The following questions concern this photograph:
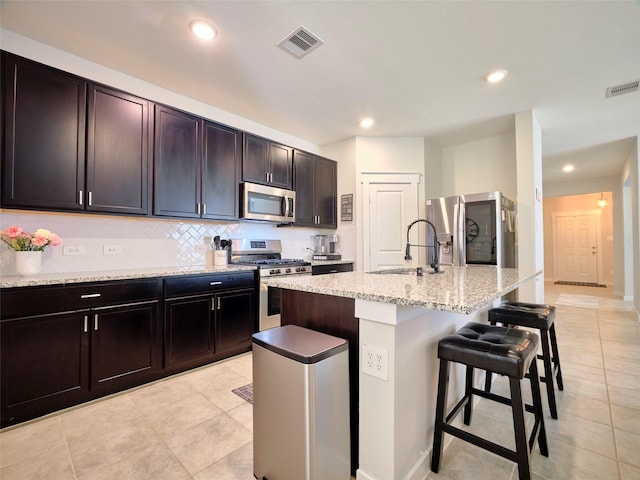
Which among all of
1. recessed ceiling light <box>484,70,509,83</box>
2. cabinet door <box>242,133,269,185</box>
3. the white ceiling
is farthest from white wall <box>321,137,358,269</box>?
recessed ceiling light <box>484,70,509,83</box>

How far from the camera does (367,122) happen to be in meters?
3.88

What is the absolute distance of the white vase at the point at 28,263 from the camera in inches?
82.0

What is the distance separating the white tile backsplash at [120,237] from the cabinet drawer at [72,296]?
54cm

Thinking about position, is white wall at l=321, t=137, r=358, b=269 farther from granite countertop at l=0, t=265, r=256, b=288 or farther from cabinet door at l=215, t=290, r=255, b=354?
granite countertop at l=0, t=265, r=256, b=288

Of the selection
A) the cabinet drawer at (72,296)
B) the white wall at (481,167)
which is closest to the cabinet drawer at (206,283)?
the cabinet drawer at (72,296)

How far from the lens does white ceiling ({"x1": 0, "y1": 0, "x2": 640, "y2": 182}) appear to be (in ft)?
6.61

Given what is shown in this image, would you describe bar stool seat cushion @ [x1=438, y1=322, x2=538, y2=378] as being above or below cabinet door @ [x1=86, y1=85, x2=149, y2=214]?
below

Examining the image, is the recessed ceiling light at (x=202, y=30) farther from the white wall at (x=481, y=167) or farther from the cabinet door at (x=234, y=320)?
the white wall at (x=481, y=167)

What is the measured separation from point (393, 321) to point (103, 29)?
2.84 metres

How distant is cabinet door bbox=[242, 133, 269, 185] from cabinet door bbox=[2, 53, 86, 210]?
4.81 feet

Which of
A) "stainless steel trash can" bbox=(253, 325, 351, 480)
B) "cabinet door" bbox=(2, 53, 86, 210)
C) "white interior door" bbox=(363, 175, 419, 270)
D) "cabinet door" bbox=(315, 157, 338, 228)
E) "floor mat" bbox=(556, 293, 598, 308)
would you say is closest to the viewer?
"stainless steel trash can" bbox=(253, 325, 351, 480)

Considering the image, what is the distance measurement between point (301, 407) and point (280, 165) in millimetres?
3088

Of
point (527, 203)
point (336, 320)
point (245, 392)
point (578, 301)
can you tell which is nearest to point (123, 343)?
point (245, 392)

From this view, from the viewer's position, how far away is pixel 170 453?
5.39ft
